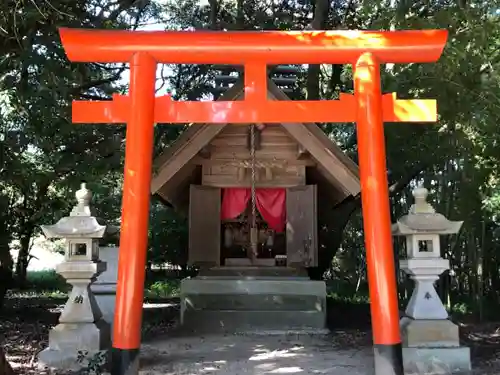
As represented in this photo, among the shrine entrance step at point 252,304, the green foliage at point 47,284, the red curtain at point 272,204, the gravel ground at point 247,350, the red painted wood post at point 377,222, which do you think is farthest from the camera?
the green foliage at point 47,284

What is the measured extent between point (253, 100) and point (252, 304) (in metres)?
4.30

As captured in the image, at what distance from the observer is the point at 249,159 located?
29.1 ft

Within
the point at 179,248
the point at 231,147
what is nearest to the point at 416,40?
the point at 231,147

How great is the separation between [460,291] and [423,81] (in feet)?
28.6

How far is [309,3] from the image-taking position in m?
11.7

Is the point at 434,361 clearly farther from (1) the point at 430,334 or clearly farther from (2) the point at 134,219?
(2) the point at 134,219

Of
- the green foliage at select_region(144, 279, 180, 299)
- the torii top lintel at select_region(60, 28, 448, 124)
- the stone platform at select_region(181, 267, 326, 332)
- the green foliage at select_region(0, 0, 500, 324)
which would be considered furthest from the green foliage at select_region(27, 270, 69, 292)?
the torii top lintel at select_region(60, 28, 448, 124)

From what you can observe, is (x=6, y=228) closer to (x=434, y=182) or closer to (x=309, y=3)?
(x=309, y=3)

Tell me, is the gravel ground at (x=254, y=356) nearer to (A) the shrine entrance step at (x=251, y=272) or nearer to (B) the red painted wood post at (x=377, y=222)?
(B) the red painted wood post at (x=377, y=222)

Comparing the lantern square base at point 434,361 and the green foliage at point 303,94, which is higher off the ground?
the green foliage at point 303,94

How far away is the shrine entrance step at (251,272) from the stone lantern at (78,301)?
318cm

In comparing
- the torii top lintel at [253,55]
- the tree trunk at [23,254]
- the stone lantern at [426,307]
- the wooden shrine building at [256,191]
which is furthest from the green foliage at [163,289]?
the torii top lintel at [253,55]

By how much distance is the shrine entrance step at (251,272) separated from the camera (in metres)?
8.77

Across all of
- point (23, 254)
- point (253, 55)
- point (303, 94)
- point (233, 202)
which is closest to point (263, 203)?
point (233, 202)
